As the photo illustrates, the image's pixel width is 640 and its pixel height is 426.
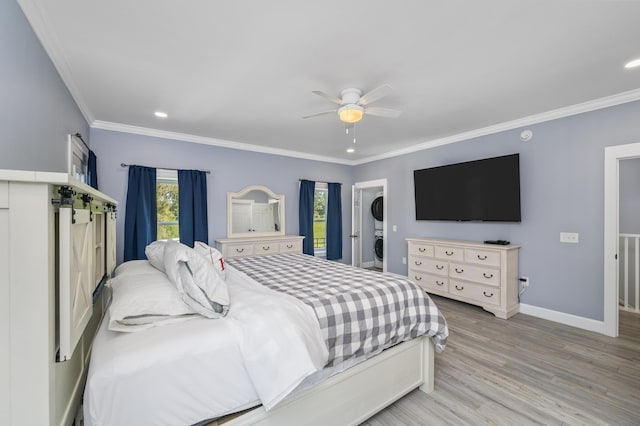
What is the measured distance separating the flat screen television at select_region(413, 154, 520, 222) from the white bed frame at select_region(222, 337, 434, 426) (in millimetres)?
2493

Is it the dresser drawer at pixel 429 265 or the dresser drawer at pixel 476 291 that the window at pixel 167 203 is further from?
the dresser drawer at pixel 476 291

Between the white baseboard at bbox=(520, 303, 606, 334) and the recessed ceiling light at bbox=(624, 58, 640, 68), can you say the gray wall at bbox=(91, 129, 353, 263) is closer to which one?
the white baseboard at bbox=(520, 303, 606, 334)

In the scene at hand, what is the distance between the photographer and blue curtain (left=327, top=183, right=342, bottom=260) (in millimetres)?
5645

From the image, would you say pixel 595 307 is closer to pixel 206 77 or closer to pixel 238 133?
pixel 206 77

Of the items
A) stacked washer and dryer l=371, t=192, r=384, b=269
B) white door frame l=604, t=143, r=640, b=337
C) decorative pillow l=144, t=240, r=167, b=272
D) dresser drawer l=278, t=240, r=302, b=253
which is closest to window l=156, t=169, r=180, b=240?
dresser drawer l=278, t=240, r=302, b=253

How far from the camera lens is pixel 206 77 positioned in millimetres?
2416

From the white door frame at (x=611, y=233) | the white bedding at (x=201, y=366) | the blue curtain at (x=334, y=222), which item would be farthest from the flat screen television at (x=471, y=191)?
the white bedding at (x=201, y=366)

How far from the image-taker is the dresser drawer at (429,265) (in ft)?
13.1

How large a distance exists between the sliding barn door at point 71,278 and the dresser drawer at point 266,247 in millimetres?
3183

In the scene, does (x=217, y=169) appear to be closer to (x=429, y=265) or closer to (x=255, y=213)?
(x=255, y=213)

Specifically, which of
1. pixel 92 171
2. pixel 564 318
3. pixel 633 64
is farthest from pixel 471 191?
pixel 92 171

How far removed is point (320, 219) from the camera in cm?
560

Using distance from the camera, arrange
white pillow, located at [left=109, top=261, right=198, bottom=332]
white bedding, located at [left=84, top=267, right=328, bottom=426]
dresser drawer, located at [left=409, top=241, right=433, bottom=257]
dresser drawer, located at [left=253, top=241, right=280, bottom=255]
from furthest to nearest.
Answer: dresser drawer, located at [left=253, top=241, right=280, bottom=255]
dresser drawer, located at [left=409, top=241, right=433, bottom=257]
white pillow, located at [left=109, top=261, right=198, bottom=332]
white bedding, located at [left=84, top=267, right=328, bottom=426]

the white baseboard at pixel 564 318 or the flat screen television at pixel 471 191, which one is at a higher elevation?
the flat screen television at pixel 471 191
